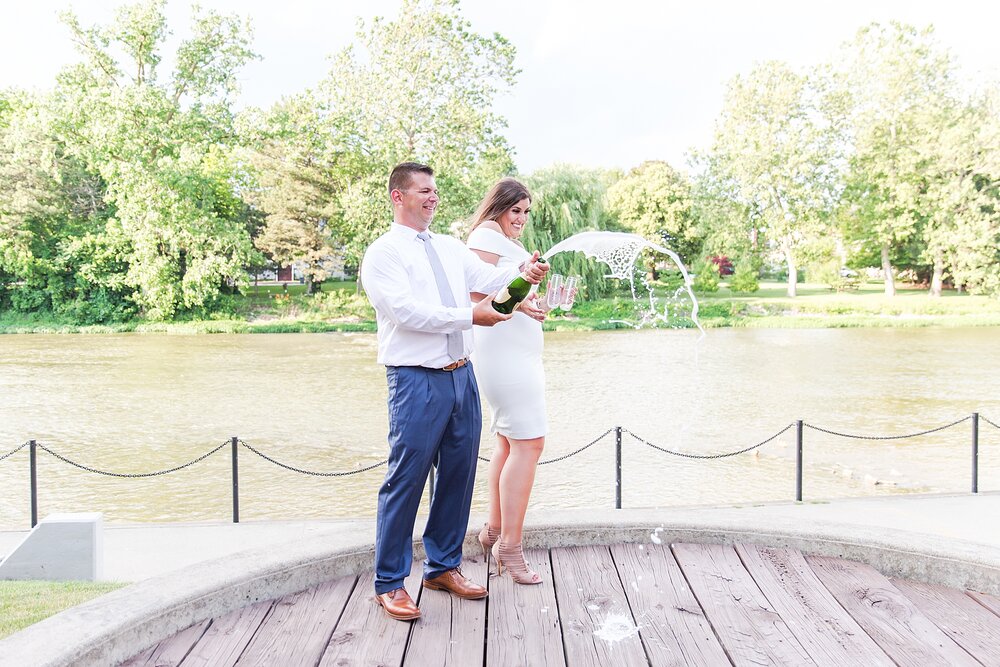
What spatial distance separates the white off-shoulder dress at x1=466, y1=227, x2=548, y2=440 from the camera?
336 centimetres

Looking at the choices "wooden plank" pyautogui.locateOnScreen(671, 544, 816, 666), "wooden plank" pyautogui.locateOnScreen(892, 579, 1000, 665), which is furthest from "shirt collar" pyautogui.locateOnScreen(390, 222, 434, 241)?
"wooden plank" pyautogui.locateOnScreen(892, 579, 1000, 665)

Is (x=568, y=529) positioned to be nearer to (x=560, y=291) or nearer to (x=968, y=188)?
(x=560, y=291)

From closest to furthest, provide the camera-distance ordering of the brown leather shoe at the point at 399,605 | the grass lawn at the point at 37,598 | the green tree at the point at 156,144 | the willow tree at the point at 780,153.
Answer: the brown leather shoe at the point at 399,605 < the grass lawn at the point at 37,598 < the green tree at the point at 156,144 < the willow tree at the point at 780,153

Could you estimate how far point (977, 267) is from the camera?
35688mm

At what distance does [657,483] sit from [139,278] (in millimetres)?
26018

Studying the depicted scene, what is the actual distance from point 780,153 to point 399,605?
130ft

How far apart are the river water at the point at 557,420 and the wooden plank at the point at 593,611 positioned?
2.42 m

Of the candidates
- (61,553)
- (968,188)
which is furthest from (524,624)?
(968,188)

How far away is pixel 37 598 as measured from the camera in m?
4.90

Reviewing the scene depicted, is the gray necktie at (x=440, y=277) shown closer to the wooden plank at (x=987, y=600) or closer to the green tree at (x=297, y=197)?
the wooden plank at (x=987, y=600)

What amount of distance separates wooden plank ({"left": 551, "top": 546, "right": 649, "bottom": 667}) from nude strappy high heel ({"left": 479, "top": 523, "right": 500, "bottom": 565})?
0.26 meters

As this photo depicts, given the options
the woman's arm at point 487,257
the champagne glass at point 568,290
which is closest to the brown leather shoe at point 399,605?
the woman's arm at point 487,257

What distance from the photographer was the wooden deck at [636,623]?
2572 mm

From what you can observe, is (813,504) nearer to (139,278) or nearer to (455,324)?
(455,324)
